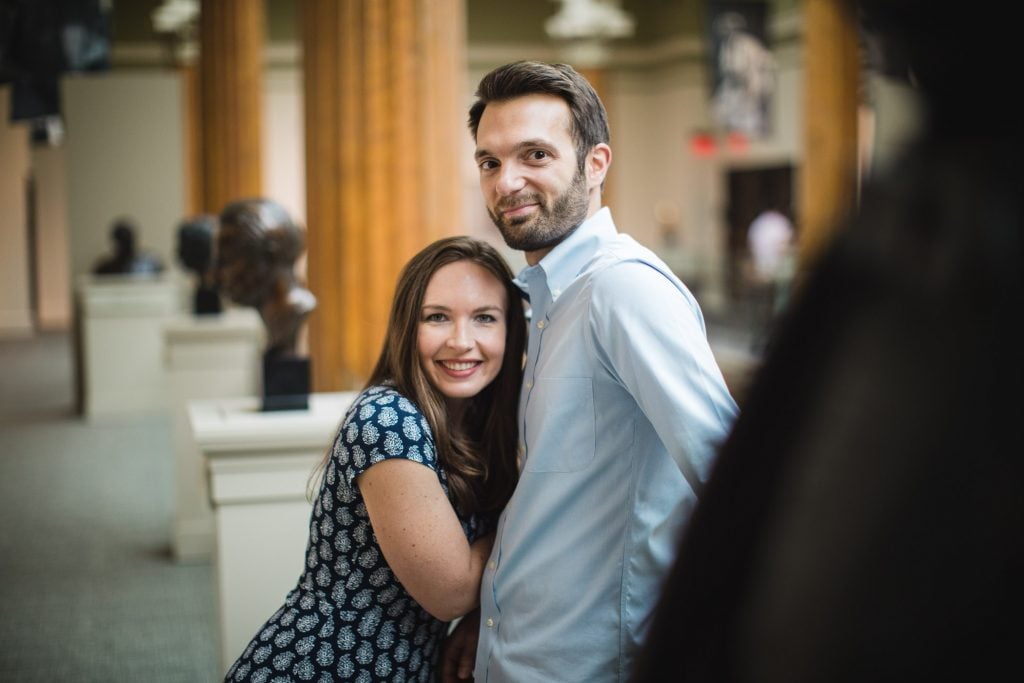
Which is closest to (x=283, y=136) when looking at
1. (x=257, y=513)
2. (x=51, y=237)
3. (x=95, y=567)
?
(x=51, y=237)

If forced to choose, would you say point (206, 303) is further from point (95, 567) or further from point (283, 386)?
point (283, 386)

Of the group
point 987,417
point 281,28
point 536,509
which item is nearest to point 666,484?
point 536,509

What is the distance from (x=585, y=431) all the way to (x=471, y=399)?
0.57 m

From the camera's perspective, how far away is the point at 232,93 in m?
12.0

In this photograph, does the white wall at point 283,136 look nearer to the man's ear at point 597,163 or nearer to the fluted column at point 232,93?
the fluted column at point 232,93

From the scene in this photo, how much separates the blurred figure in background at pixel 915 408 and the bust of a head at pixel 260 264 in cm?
445

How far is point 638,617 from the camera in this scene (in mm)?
2053

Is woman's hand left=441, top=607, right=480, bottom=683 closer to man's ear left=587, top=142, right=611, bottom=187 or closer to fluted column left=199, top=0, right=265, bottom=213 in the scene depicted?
man's ear left=587, top=142, right=611, bottom=187

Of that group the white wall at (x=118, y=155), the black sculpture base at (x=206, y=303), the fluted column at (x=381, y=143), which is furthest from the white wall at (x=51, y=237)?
the fluted column at (x=381, y=143)

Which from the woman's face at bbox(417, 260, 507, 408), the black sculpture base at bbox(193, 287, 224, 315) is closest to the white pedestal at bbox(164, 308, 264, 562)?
the black sculpture base at bbox(193, 287, 224, 315)

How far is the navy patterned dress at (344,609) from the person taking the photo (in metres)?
2.41

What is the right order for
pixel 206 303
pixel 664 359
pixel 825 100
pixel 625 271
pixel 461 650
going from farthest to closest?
pixel 825 100 < pixel 206 303 < pixel 461 650 < pixel 625 271 < pixel 664 359

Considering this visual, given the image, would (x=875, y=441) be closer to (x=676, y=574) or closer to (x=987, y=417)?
(x=987, y=417)

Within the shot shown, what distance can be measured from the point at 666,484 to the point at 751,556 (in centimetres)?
143
